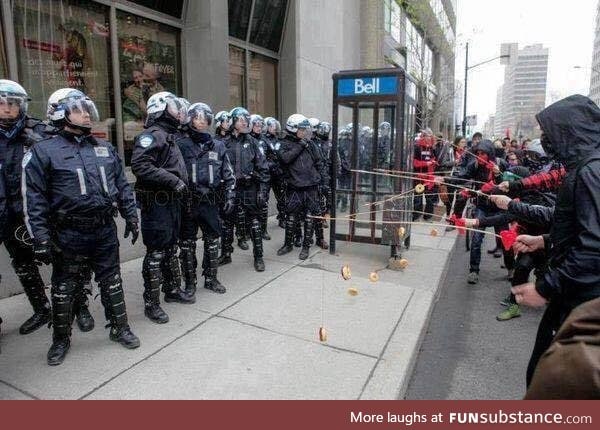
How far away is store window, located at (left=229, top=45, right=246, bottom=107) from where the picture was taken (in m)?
9.74

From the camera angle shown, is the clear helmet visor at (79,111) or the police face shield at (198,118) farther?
the police face shield at (198,118)

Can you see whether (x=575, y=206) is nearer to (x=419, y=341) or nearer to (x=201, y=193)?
(x=419, y=341)

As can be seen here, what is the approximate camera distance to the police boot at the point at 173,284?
4.71 metres

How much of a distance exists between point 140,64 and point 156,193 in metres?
4.23

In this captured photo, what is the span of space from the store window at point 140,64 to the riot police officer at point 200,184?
2.85 m

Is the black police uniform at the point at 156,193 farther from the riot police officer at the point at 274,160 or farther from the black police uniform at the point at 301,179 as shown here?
the riot police officer at the point at 274,160

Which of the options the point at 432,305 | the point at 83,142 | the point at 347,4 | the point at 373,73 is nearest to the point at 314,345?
the point at 432,305

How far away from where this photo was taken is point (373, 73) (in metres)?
6.22

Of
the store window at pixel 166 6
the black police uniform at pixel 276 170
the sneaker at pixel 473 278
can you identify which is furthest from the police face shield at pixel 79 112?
the sneaker at pixel 473 278

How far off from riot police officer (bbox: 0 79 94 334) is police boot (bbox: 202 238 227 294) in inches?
55.7

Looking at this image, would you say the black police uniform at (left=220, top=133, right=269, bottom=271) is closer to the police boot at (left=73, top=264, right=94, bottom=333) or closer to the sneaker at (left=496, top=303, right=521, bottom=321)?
the police boot at (left=73, top=264, right=94, bottom=333)

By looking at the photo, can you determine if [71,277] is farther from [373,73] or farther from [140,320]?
[373,73]

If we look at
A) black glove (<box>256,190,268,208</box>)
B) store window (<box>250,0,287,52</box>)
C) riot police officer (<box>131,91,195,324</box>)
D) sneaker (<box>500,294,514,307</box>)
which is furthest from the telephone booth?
store window (<box>250,0,287,52</box>)

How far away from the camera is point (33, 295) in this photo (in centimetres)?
412
